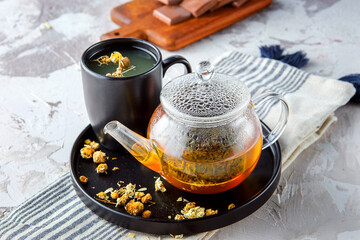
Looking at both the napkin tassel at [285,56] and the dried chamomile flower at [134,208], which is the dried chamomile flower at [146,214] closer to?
the dried chamomile flower at [134,208]

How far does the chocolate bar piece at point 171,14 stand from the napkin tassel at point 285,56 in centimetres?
21

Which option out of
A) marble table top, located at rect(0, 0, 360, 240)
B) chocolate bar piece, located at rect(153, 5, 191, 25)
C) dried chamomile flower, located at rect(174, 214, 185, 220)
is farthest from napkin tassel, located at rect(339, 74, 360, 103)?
dried chamomile flower, located at rect(174, 214, 185, 220)

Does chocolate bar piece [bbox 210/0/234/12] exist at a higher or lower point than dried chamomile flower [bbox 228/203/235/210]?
higher

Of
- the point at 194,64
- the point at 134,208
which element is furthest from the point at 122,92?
the point at 194,64

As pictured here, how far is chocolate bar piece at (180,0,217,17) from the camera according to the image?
1.13 metres

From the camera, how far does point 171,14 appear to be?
1128mm

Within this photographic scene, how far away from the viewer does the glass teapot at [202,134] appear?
0.61 m

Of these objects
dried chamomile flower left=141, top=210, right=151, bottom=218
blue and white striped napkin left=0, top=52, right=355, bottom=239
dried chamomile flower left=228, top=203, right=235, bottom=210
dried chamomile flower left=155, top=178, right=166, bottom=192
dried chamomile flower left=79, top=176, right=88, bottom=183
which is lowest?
blue and white striped napkin left=0, top=52, right=355, bottom=239

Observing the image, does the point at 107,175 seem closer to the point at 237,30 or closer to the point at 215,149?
the point at 215,149

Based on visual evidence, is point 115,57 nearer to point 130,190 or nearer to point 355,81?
point 130,190

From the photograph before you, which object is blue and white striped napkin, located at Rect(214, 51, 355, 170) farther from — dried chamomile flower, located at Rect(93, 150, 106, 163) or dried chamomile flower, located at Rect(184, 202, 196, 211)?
dried chamomile flower, located at Rect(93, 150, 106, 163)

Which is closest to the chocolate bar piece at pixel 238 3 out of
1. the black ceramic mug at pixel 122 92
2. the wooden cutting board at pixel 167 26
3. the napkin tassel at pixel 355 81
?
the wooden cutting board at pixel 167 26

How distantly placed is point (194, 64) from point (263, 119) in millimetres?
274

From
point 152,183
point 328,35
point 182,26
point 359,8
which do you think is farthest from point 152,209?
point 359,8
